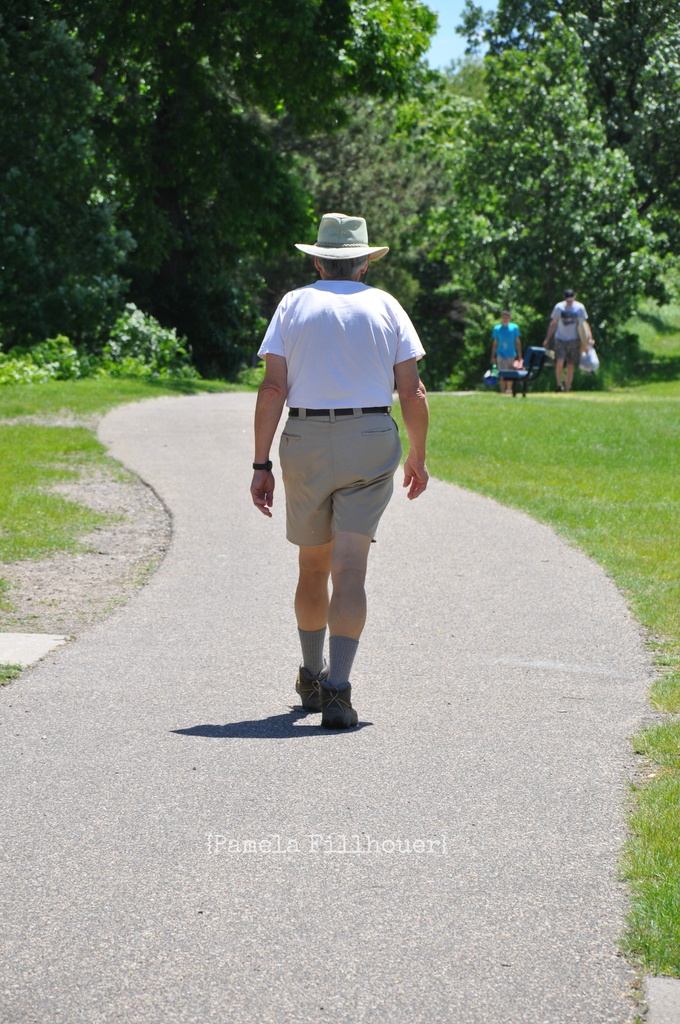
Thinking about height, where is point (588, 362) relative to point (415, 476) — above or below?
below

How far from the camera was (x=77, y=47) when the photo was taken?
23812 mm

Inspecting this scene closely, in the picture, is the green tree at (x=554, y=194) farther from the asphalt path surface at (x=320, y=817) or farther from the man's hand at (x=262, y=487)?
the man's hand at (x=262, y=487)

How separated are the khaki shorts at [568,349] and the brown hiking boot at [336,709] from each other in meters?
21.3

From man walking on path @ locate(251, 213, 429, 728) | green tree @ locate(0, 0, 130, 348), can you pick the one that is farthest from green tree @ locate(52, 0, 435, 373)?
man walking on path @ locate(251, 213, 429, 728)

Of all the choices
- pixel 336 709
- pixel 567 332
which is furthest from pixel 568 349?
pixel 336 709

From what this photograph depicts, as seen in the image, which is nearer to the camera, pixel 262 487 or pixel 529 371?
pixel 262 487

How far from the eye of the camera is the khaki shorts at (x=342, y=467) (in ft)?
17.0

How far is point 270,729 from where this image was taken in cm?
509

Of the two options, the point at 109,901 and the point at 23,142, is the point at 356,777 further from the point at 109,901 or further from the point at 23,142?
the point at 23,142

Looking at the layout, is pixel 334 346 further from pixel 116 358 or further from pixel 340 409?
pixel 116 358

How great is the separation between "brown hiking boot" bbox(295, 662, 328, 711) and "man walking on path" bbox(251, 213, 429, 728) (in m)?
0.04

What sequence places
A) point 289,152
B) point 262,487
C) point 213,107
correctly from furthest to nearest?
point 289,152 < point 213,107 < point 262,487

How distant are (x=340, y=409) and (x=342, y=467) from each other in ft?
0.73

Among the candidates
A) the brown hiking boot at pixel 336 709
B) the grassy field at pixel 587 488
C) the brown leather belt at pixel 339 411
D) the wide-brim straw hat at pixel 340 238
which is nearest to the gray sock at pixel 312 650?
the brown hiking boot at pixel 336 709
